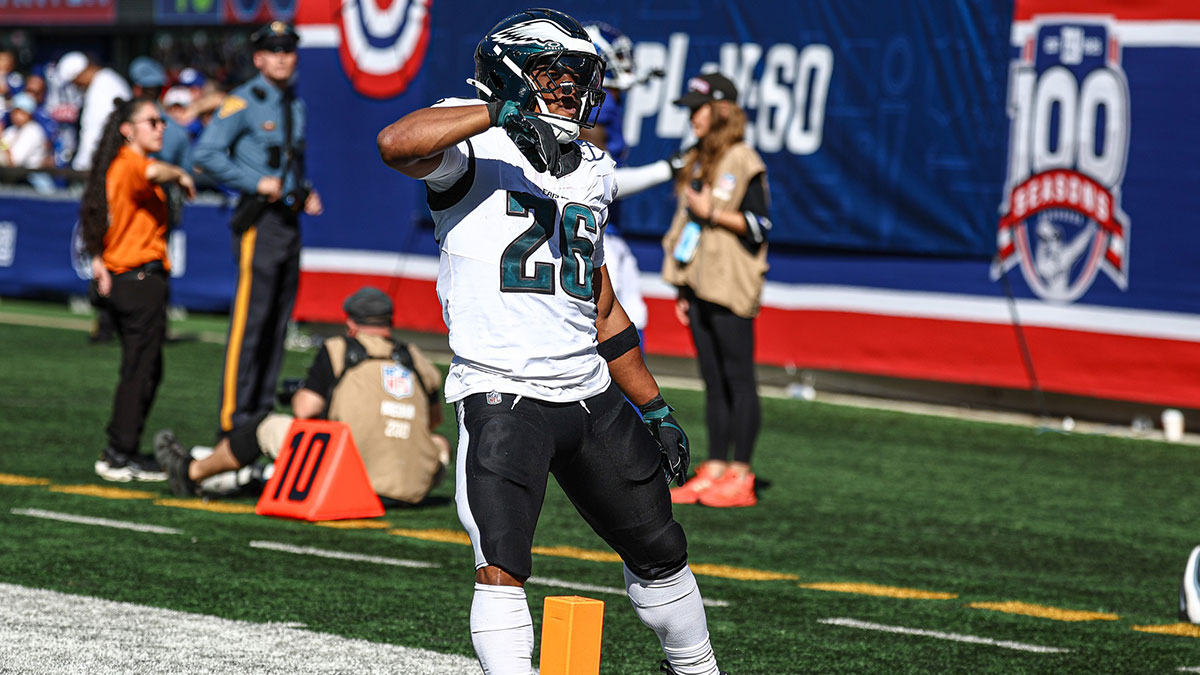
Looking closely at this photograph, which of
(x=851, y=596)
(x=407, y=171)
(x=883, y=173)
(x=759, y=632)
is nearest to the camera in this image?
(x=407, y=171)

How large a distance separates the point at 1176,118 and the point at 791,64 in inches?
130

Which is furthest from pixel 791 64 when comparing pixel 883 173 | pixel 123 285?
pixel 123 285

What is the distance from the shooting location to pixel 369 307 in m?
8.83

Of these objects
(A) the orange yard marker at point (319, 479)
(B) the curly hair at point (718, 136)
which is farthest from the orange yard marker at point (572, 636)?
(B) the curly hair at point (718, 136)

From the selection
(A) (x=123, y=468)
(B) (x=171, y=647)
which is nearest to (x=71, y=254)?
(A) (x=123, y=468)

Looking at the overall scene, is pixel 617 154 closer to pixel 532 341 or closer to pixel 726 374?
pixel 726 374

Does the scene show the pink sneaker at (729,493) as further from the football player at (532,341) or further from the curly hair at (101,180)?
the football player at (532,341)

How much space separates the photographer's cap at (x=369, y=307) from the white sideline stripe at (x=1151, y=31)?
6755 millimetres

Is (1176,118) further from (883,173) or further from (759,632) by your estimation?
(759,632)

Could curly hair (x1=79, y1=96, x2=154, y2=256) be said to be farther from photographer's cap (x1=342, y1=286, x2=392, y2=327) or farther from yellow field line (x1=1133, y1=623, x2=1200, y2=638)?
yellow field line (x1=1133, y1=623, x2=1200, y2=638)

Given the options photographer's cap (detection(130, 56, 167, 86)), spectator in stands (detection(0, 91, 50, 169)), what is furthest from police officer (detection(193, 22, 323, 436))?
spectator in stands (detection(0, 91, 50, 169))

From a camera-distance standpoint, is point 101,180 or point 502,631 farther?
point 101,180

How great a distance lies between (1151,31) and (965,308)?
2.50 metres

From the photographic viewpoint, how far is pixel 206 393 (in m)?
13.6
